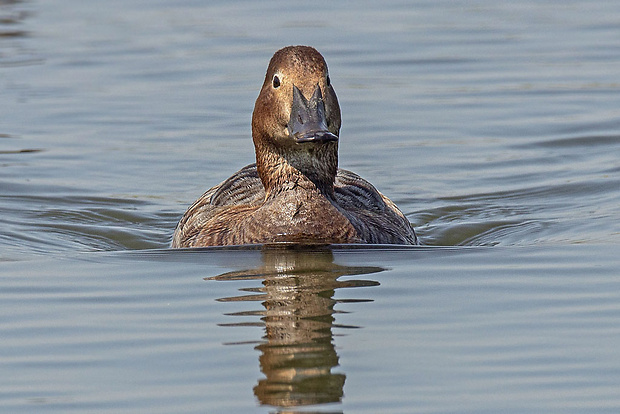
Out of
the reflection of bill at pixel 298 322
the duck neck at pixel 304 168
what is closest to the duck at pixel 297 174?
the duck neck at pixel 304 168

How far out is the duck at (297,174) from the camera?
333 inches

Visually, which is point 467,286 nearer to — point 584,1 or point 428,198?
point 428,198

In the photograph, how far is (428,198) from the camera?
12.5 m

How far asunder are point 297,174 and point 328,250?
64cm

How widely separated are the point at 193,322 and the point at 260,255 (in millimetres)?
1699

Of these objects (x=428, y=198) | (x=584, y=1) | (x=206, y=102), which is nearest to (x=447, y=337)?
(x=428, y=198)

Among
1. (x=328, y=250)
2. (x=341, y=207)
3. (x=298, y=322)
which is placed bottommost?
(x=298, y=322)

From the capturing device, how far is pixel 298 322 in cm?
686

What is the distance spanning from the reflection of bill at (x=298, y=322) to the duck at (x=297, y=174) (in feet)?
0.84

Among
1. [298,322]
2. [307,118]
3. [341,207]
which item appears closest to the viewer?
[298,322]

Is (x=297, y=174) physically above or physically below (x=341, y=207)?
above

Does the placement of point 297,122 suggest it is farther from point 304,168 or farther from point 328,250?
point 328,250

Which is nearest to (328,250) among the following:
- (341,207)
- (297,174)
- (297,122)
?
(297,174)

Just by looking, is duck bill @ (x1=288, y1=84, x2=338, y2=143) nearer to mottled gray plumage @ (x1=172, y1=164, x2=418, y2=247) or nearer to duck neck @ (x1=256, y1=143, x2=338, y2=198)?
duck neck @ (x1=256, y1=143, x2=338, y2=198)
